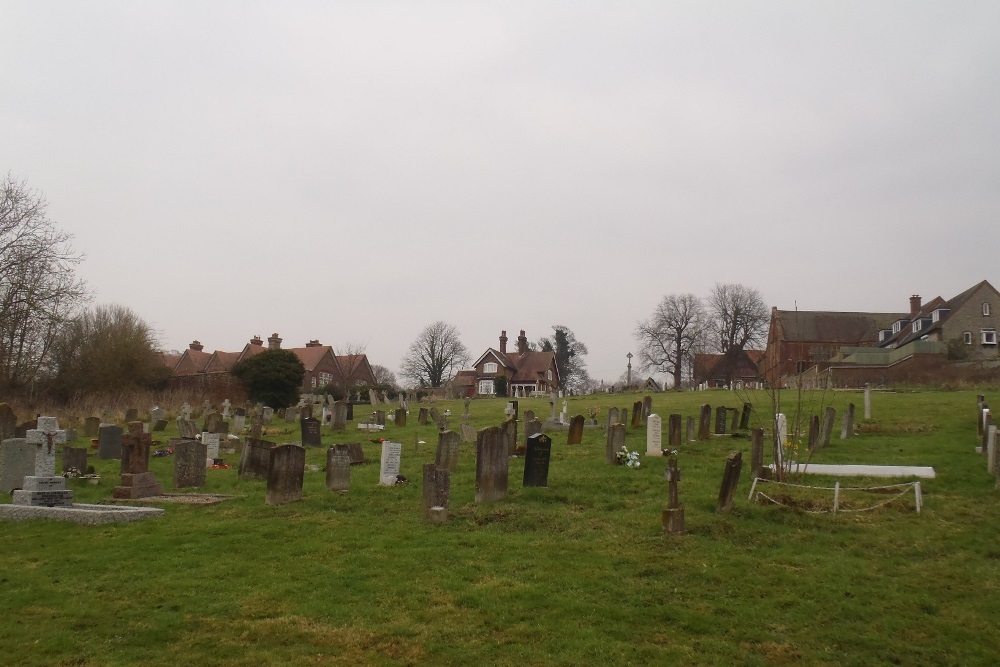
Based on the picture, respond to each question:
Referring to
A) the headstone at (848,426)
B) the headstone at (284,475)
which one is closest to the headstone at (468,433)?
the headstone at (284,475)

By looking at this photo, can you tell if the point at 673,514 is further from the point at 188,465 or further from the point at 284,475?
the point at 188,465

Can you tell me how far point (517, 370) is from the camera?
80.2 metres

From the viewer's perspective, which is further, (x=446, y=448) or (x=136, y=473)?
(x=446, y=448)

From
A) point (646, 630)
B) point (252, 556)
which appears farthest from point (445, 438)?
point (646, 630)

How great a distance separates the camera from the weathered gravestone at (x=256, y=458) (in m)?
15.5

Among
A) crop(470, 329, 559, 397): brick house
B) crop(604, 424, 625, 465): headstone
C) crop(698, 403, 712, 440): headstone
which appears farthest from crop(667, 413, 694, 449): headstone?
crop(470, 329, 559, 397): brick house

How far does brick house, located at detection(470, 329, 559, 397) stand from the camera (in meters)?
78.2

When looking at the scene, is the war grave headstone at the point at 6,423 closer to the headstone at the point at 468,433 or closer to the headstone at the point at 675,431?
the headstone at the point at 468,433

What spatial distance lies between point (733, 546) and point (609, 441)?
6.99 m

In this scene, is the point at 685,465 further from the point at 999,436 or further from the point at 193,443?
the point at 193,443

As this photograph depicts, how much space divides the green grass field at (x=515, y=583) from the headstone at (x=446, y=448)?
193 cm

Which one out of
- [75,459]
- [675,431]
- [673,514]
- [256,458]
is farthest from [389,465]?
[675,431]

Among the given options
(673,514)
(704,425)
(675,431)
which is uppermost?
(704,425)

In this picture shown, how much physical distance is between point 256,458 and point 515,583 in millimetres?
9174
